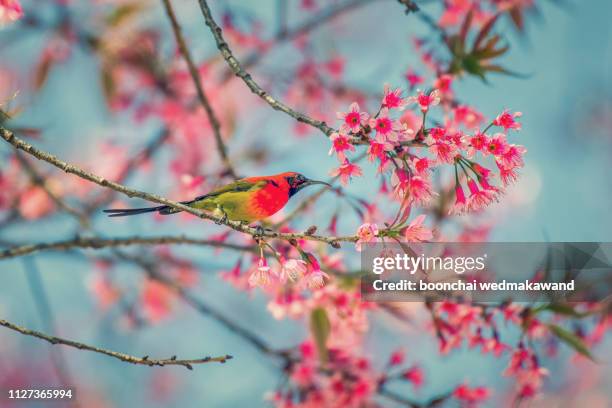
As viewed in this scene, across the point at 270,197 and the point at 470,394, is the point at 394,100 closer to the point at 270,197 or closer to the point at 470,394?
the point at 270,197

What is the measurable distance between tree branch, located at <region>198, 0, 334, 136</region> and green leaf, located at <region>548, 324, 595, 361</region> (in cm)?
144

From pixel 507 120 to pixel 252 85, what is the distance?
0.75 meters

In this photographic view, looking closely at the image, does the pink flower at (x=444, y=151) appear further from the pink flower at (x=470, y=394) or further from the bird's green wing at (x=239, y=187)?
the pink flower at (x=470, y=394)

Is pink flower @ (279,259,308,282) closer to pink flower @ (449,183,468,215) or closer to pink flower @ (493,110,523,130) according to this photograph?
pink flower @ (449,183,468,215)

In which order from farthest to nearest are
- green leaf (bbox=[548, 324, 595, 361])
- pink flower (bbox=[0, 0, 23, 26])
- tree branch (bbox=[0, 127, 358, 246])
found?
green leaf (bbox=[548, 324, 595, 361])
pink flower (bbox=[0, 0, 23, 26])
tree branch (bbox=[0, 127, 358, 246])

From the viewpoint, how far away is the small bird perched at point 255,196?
6.99 feet

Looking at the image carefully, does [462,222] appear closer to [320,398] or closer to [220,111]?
[320,398]

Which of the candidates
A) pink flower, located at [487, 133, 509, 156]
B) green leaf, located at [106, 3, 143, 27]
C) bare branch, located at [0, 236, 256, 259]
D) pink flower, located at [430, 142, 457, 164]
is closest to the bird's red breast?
bare branch, located at [0, 236, 256, 259]

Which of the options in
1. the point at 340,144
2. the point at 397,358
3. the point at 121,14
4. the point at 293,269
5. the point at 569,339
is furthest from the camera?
the point at 121,14

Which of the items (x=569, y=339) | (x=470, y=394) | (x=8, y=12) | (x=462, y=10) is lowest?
(x=470, y=394)

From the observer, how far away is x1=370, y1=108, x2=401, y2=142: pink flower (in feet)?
5.63

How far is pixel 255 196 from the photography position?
6.98 feet

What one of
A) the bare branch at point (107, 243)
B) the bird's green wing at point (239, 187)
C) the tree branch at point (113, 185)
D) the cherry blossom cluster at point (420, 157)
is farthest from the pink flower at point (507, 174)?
the bare branch at point (107, 243)

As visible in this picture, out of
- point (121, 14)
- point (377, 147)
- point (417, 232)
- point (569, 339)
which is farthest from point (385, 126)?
point (121, 14)
